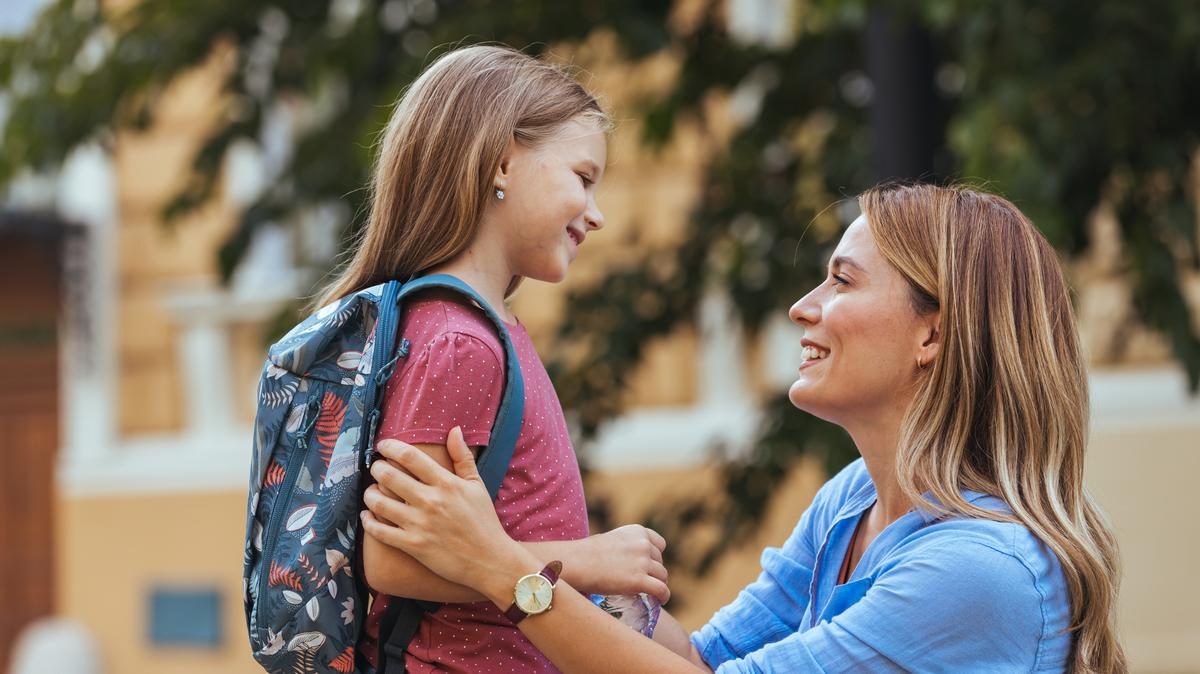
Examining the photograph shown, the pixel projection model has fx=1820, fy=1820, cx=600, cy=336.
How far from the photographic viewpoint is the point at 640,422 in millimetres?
9039

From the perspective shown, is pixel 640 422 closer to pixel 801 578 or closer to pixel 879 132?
pixel 879 132

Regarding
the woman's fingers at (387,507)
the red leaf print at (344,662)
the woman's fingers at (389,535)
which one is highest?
the woman's fingers at (387,507)

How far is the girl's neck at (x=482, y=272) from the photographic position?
2367 mm

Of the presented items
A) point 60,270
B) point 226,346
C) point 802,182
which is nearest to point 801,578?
point 802,182

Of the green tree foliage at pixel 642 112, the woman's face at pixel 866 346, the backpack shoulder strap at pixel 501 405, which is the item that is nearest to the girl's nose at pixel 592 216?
the backpack shoulder strap at pixel 501 405

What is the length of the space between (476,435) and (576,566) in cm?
22

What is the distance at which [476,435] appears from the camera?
7.29ft

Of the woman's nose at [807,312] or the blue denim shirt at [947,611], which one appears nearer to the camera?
the blue denim shirt at [947,611]

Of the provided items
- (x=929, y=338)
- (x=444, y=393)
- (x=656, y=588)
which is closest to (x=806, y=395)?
(x=929, y=338)

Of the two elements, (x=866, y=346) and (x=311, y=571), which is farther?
(x=866, y=346)

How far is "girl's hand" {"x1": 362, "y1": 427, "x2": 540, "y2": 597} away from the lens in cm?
217

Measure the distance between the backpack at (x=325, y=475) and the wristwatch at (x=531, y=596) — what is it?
13 cm

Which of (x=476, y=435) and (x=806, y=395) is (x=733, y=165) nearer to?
(x=806, y=395)

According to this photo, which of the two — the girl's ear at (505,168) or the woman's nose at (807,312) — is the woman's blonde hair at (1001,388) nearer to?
the woman's nose at (807,312)
